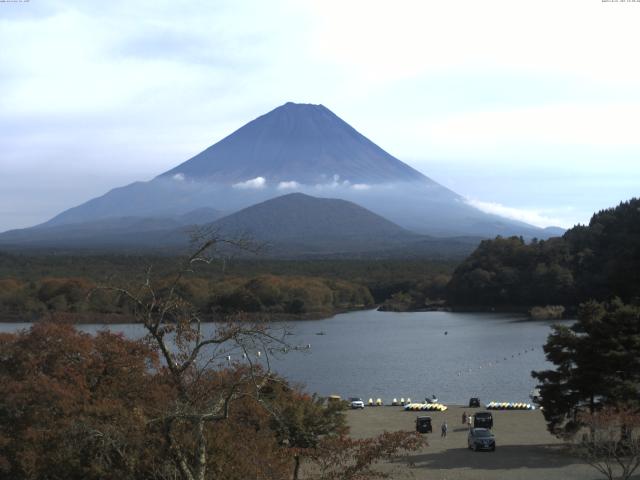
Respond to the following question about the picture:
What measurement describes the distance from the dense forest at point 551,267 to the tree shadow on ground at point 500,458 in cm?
3139

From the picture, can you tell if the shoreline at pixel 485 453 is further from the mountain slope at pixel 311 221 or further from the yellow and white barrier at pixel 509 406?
the mountain slope at pixel 311 221

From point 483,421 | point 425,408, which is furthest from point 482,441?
point 425,408

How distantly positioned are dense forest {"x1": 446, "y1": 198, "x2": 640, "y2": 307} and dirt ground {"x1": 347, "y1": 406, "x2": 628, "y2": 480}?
2783 cm

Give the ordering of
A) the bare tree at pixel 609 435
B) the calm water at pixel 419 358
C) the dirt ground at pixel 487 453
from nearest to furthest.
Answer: the bare tree at pixel 609 435, the dirt ground at pixel 487 453, the calm water at pixel 419 358

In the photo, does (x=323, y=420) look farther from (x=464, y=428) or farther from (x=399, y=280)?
(x=399, y=280)

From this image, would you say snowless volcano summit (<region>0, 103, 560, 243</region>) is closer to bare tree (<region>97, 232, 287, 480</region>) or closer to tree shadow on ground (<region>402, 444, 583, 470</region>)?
tree shadow on ground (<region>402, 444, 583, 470</region>)

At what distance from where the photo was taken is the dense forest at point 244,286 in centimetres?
4672

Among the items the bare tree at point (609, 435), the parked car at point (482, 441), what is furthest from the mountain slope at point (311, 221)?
the bare tree at point (609, 435)

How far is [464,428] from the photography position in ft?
58.9

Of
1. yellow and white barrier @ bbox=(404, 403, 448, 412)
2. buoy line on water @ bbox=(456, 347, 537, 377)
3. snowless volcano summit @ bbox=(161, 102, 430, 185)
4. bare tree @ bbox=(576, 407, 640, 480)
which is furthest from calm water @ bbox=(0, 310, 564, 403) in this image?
snowless volcano summit @ bbox=(161, 102, 430, 185)

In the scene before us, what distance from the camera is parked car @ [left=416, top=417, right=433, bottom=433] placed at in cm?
1714

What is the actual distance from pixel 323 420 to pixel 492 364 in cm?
1779

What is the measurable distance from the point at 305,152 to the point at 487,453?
6429 inches

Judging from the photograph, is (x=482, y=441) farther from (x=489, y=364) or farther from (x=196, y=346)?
(x=489, y=364)
